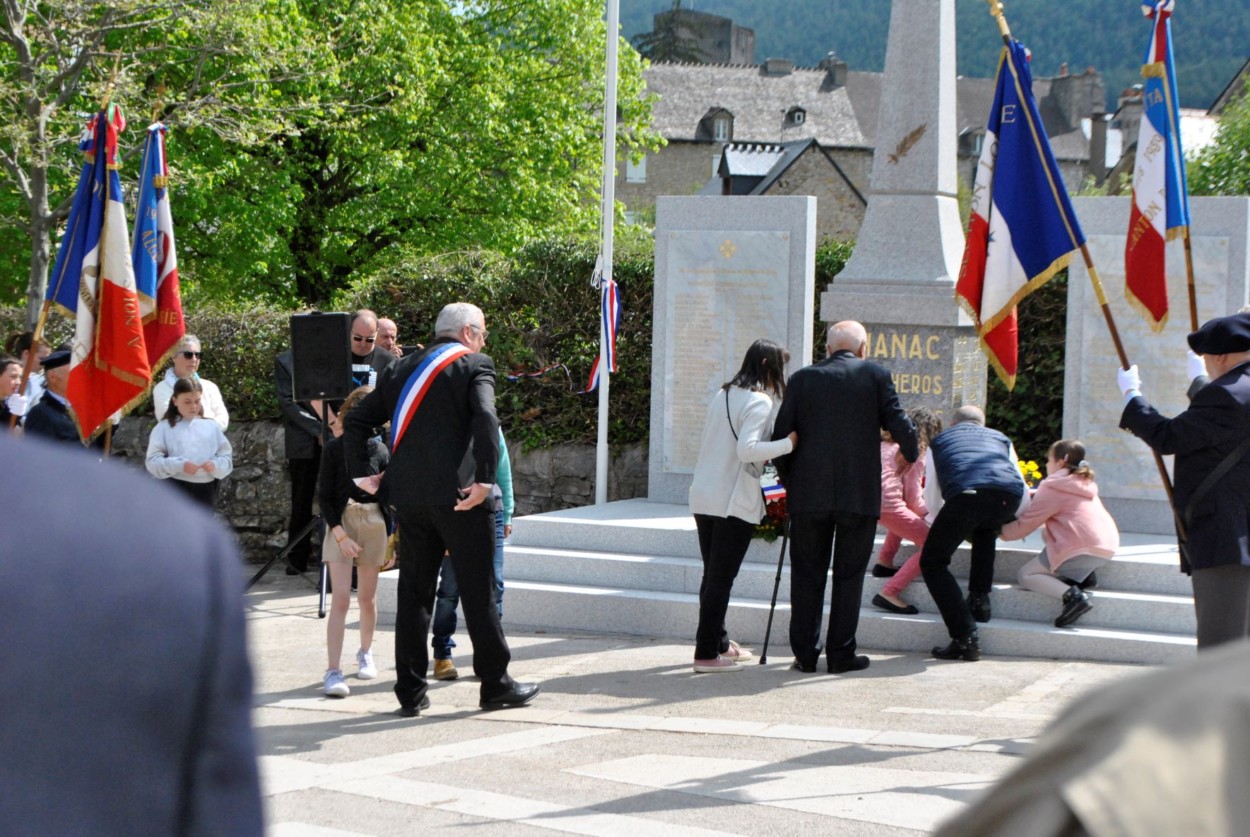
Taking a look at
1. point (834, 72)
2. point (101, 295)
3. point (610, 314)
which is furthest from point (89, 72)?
point (834, 72)

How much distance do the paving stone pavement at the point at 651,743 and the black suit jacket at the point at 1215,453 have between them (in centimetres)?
83

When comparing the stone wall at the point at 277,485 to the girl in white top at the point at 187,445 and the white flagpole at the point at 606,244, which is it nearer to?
the white flagpole at the point at 606,244

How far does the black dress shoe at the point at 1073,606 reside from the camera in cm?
909

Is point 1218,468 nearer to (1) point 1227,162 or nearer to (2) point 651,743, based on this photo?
(2) point 651,743

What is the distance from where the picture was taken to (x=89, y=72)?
19.1m

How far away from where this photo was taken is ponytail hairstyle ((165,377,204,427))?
10094 millimetres

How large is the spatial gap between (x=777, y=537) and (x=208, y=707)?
9.40m

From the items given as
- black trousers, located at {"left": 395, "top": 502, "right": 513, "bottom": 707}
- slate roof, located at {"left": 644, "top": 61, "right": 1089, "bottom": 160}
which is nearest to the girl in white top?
black trousers, located at {"left": 395, "top": 502, "right": 513, "bottom": 707}

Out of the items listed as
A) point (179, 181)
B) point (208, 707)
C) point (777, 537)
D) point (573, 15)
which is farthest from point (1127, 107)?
point (208, 707)

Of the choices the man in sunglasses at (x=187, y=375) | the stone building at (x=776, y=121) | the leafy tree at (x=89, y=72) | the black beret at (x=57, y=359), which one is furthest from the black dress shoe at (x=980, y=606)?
the stone building at (x=776, y=121)

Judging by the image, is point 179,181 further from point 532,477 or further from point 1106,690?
point 1106,690

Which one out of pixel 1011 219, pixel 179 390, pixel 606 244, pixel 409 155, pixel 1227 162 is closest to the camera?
pixel 1011 219

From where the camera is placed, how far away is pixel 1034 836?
90cm

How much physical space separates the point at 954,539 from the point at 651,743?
2.78m
